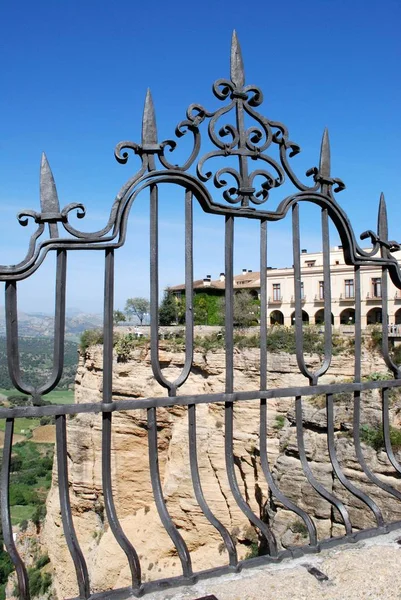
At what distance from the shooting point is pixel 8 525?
2.02 m

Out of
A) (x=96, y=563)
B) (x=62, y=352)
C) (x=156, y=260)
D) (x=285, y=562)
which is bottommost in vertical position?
(x=96, y=563)

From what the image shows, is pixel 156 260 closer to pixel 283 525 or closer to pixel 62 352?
pixel 62 352

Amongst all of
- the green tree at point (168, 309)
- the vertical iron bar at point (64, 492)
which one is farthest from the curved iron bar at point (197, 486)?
the green tree at point (168, 309)

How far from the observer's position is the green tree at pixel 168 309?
24.5 meters

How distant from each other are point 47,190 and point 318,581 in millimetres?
2086

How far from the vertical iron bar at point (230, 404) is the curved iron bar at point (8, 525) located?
994 millimetres

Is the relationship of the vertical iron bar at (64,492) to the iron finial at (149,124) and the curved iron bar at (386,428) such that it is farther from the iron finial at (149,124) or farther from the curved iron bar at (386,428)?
the curved iron bar at (386,428)

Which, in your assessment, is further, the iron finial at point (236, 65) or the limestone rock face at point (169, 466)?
the limestone rock face at point (169, 466)

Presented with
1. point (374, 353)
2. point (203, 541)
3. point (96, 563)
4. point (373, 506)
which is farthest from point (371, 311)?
point (373, 506)

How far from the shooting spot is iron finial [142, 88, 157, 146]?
2.38 metres

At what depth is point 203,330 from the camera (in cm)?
2191

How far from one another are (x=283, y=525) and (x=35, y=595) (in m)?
13.8

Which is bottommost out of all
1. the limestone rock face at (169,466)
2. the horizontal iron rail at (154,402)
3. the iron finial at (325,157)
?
the limestone rock face at (169,466)

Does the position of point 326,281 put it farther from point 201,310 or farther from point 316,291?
point 316,291
